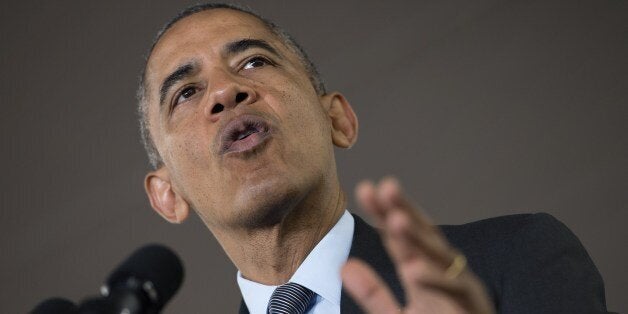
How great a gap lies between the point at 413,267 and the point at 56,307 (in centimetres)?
39

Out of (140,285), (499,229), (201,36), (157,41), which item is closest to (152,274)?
(140,285)

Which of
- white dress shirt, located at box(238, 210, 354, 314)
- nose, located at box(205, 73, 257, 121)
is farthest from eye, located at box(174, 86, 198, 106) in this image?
white dress shirt, located at box(238, 210, 354, 314)

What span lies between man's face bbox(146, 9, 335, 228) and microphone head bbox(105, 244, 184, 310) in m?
0.57

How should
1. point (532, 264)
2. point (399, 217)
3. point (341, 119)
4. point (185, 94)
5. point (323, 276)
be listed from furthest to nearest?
point (341, 119) < point (185, 94) < point (323, 276) < point (532, 264) < point (399, 217)

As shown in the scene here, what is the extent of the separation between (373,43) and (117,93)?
0.97m

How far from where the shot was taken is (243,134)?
1588 millimetres

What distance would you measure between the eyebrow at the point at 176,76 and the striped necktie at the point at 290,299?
19.3 inches

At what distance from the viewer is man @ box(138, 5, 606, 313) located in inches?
55.4

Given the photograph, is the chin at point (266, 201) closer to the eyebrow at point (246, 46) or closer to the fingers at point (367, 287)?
the eyebrow at point (246, 46)

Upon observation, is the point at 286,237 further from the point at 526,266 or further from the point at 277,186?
the point at 526,266

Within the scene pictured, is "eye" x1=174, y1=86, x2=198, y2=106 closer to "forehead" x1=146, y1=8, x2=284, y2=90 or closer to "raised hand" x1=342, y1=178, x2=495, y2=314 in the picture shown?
"forehead" x1=146, y1=8, x2=284, y2=90

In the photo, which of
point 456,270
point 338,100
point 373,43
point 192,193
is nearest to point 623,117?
point 373,43

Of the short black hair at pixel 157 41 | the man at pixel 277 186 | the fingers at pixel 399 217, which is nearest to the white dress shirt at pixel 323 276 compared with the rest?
the man at pixel 277 186

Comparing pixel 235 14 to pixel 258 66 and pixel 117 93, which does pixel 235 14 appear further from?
pixel 117 93
